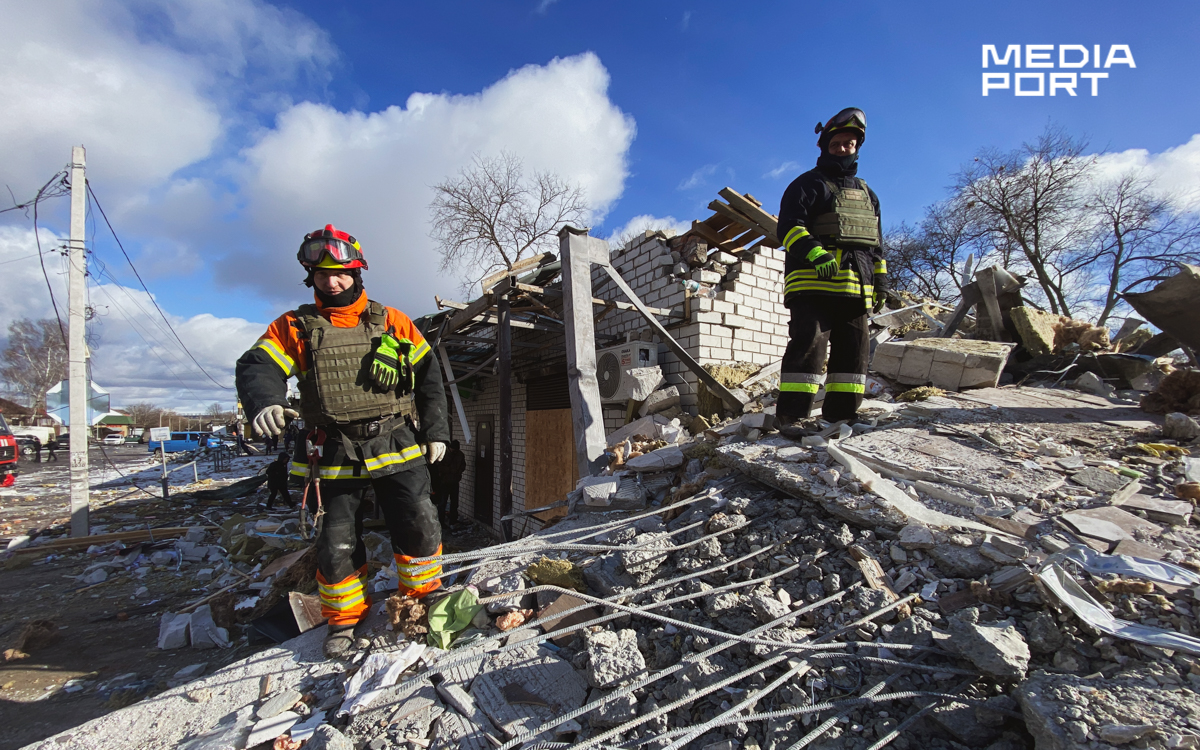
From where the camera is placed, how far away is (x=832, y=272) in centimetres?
330

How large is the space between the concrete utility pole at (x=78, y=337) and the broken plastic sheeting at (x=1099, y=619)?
36.5 ft

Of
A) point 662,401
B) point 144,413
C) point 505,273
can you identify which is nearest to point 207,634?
point 505,273

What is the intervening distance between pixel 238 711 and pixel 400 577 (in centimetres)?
78

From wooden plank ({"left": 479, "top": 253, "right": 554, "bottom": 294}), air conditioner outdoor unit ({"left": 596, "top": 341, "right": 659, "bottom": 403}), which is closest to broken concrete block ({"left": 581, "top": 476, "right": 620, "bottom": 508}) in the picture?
air conditioner outdoor unit ({"left": 596, "top": 341, "right": 659, "bottom": 403})

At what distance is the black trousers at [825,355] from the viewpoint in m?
3.46

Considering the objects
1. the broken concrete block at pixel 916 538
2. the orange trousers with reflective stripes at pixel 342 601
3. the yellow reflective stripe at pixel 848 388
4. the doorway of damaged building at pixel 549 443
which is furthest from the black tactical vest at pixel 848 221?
the doorway of damaged building at pixel 549 443

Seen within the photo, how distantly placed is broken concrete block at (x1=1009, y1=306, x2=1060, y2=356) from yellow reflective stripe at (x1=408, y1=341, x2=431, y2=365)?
6612 mm

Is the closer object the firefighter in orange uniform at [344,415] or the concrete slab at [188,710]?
the concrete slab at [188,710]

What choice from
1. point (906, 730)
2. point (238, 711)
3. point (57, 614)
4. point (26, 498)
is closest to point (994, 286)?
point (906, 730)

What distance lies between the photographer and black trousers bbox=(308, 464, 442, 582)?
240 cm

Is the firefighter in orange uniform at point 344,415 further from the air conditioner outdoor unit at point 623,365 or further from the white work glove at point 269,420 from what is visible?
the air conditioner outdoor unit at point 623,365

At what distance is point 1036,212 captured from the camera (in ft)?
55.8

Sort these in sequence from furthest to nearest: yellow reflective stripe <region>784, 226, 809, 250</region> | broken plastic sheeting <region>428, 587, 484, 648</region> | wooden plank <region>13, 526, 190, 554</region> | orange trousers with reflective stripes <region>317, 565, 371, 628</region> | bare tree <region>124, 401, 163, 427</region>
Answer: bare tree <region>124, 401, 163, 427</region> < wooden plank <region>13, 526, 190, 554</region> < yellow reflective stripe <region>784, 226, 809, 250</region> < orange trousers with reflective stripes <region>317, 565, 371, 628</region> < broken plastic sheeting <region>428, 587, 484, 648</region>

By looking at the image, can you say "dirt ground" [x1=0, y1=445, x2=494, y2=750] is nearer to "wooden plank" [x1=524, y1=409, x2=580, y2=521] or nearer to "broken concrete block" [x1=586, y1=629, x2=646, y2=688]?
"wooden plank" [x1=524, y1=409, x2=580, y2=521]
